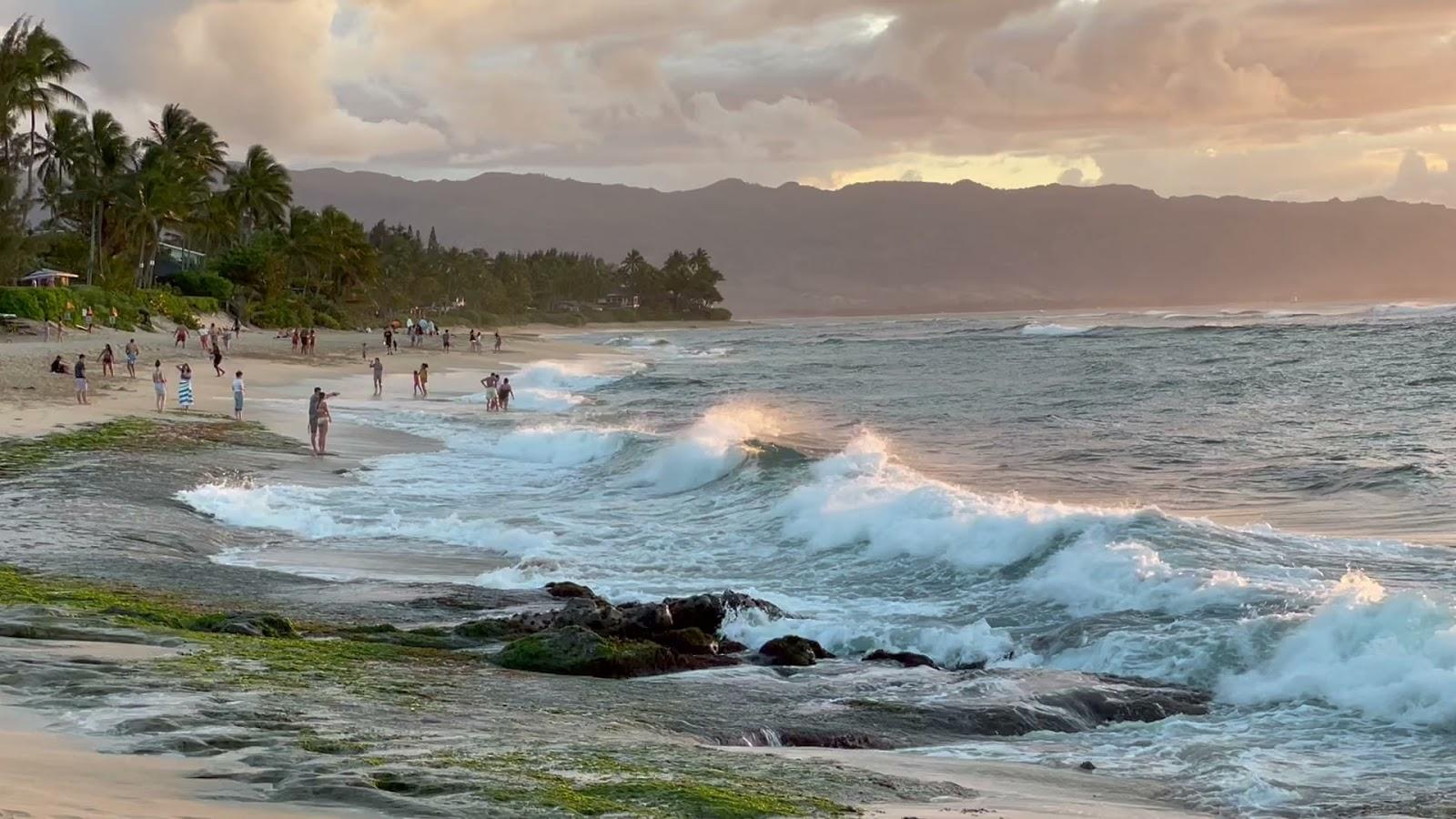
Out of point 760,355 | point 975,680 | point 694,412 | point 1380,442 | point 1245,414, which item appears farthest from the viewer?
point 760,355

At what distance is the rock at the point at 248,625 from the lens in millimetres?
10258

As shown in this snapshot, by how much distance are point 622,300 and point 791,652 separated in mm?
187756

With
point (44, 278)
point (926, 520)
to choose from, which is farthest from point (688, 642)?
point (44, 278)

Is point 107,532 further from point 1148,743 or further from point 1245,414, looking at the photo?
point 1245,414

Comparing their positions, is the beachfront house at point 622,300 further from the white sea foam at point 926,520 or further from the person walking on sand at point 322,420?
the white sea foam at point 926,520

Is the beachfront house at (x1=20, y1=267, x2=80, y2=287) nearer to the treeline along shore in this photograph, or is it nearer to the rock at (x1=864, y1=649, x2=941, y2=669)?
the treeline along shore

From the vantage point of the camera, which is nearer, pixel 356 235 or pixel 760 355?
pixel 760 355

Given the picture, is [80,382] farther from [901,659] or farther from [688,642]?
[901,659]

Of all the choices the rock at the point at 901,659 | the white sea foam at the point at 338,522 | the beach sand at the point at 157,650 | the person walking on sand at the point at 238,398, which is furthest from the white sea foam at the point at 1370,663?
the person walking on sand at the point at 238,398

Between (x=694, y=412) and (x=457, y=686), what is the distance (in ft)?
94.4

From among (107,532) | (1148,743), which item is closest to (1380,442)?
(1148,743)

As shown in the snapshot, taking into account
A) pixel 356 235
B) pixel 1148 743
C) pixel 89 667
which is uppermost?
pixel 356 235

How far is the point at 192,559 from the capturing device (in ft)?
47.2

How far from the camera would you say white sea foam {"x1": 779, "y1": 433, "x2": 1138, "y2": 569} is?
1542cm
